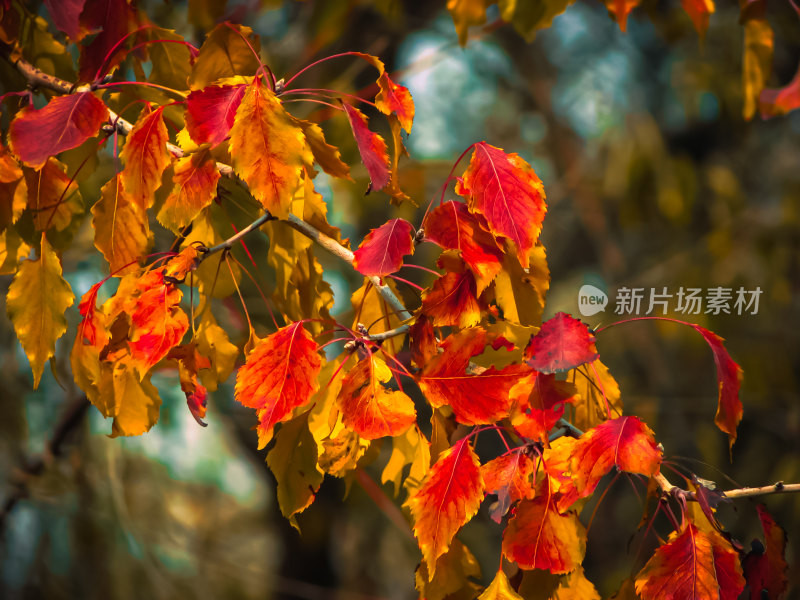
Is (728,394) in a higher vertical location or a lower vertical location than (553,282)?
higher

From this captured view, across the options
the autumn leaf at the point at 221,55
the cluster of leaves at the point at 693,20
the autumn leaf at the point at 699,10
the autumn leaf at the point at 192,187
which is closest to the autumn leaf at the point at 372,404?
the autumn leaf at the point at 192,187

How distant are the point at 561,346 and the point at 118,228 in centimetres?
30

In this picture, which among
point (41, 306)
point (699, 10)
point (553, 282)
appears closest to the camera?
point (41, 306)

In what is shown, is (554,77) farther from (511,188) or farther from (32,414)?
(511,188)

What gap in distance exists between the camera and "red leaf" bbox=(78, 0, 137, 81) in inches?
20.6

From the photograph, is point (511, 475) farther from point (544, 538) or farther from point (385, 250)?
point (385, 250)

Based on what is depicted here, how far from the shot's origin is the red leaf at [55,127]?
416 mm

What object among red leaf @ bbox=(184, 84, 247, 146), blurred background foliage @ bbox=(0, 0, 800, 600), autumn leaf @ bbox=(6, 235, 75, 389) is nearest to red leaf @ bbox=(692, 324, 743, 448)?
blurred background foliage @ bbox=(0, 0, 800, 600)

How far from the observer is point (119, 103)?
0.58 metres

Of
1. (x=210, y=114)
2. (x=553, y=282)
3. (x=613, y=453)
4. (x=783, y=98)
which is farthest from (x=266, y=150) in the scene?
(x=553, y=282)

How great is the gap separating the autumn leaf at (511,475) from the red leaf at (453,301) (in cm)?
9

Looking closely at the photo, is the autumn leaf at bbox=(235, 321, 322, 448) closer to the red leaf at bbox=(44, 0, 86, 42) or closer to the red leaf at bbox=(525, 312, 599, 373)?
the red leaf at bbox=(525, 312, 599, 373)

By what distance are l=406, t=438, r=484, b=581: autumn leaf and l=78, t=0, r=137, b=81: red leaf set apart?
39 centimetres

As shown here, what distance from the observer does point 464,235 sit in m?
0.43
